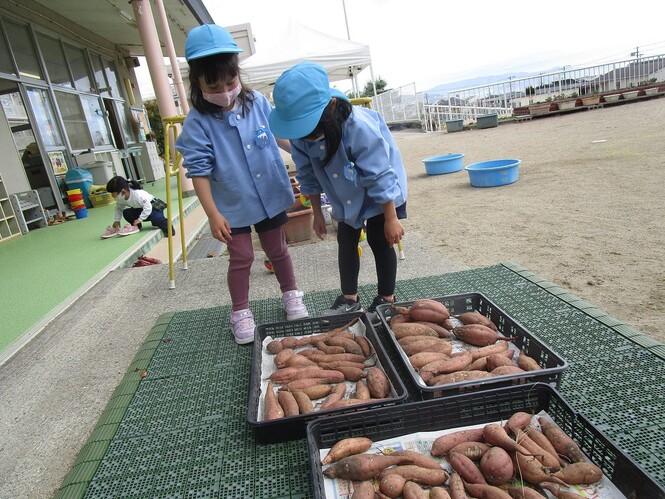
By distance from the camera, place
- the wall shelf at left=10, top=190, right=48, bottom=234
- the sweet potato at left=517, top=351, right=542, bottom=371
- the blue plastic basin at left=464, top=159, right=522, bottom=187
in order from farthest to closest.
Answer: the blue plastic basin at left=464, top=159, right=522, bottom=187 < the wall shelf at left=10, top=190, right=48, bottom=234 < the sweet potato at left=517, top=351, right=542, bottom=371

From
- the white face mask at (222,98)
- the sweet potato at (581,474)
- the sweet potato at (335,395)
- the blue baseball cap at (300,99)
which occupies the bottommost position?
the sweet potato at (581,474)

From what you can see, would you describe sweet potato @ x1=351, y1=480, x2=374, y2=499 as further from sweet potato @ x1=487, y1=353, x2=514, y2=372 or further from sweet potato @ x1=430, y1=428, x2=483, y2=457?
sweet potato @ x1=487, y1=353, x2=514, y2=372

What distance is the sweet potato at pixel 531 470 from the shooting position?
1.24 metres

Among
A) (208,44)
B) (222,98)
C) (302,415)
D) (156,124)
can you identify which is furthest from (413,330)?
(156,124)

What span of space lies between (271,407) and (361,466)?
1.47ft

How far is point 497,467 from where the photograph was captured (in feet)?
4.15

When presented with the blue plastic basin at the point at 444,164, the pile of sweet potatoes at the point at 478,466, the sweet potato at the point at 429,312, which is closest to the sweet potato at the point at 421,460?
the pile of sweet potatoes at the point at 478,466

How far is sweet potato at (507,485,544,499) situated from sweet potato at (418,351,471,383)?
1.67 ft

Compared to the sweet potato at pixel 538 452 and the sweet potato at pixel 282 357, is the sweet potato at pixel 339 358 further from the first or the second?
the sweet potato at pixel 538 452

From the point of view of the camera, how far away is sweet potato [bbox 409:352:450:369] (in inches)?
70.3

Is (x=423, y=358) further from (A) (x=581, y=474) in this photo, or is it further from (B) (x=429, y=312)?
(A) (x=581, y=474)

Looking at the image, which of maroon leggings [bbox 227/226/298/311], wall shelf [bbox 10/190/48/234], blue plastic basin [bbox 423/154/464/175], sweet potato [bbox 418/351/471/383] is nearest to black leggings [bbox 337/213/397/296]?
maroon leggings [bbox 227/226/298/311]

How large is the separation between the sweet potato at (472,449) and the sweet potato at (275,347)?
3.05 feet

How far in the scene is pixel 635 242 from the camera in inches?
137
